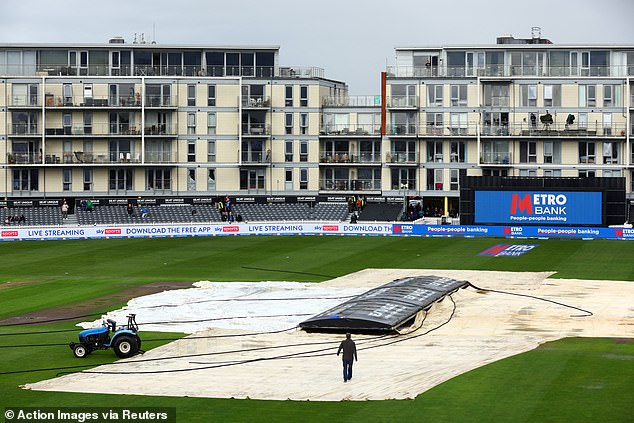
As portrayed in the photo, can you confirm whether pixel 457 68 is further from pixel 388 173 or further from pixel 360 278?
pixel 360 278

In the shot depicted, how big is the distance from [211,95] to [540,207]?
39136 millimetres

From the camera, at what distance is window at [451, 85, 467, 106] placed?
11762 centimetres

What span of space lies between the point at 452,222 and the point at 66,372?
70975 mm

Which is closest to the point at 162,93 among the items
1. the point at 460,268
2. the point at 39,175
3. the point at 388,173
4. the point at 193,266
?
the point at 39,175

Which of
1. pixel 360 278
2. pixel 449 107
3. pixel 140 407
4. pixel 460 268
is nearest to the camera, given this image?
pixel 140 407

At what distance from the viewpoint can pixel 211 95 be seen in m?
120

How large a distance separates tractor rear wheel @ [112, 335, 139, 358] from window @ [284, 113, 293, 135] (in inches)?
3126

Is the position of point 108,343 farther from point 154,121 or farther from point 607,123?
point 607,123

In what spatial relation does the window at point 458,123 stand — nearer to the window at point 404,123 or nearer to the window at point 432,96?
the window at point 432,96

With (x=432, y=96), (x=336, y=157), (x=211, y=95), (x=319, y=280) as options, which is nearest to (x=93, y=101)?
(x=211, y=95)

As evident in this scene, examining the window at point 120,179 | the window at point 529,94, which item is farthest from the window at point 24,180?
the window at point 529,94

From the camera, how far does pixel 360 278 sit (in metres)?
69.4

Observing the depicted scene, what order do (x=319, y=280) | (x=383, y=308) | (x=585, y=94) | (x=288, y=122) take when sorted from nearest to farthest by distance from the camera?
(x=383, y=308) → (x=319, y=280) → (x=585, y=94) → (x=288, y=122)

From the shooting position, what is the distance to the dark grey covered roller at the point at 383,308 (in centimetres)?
4778
